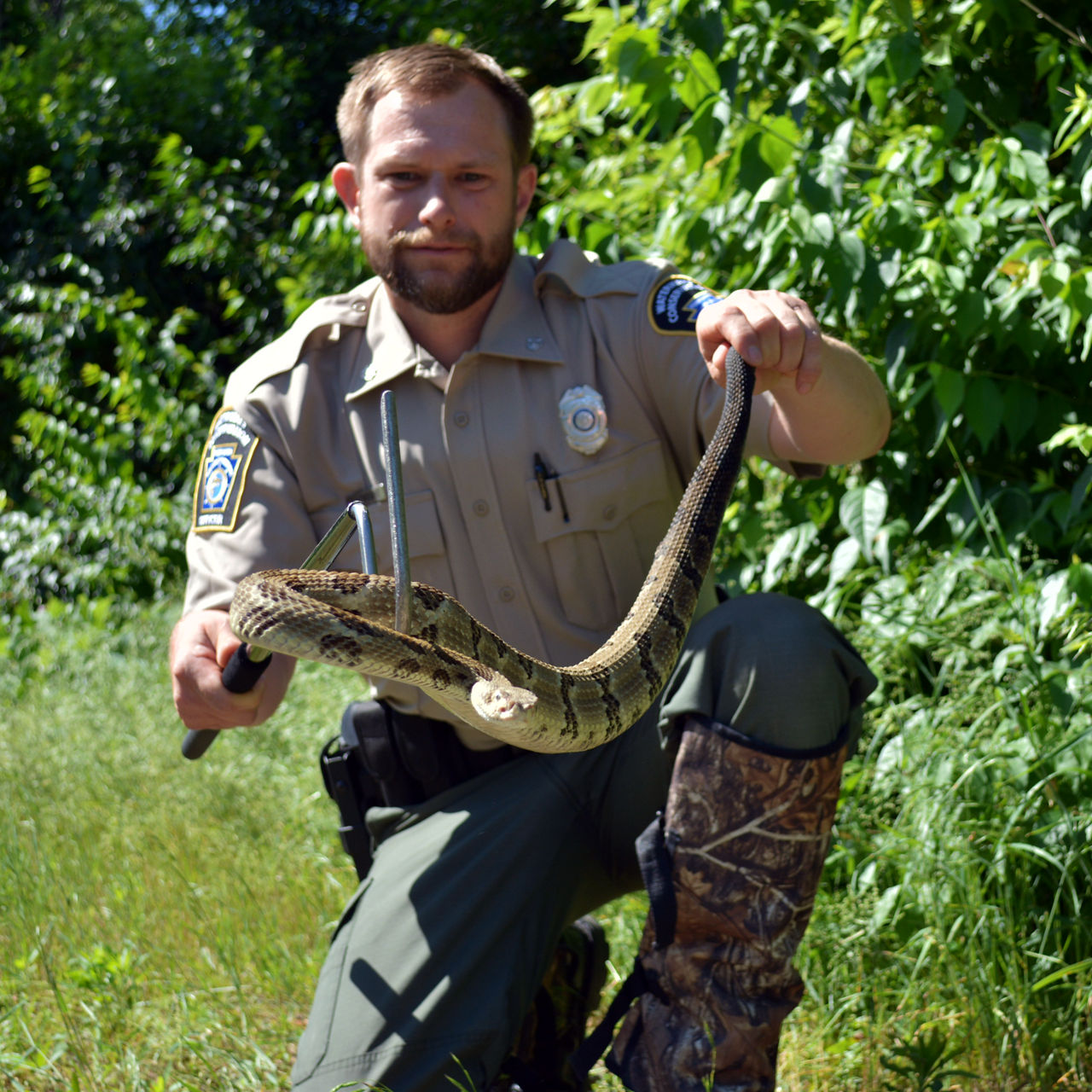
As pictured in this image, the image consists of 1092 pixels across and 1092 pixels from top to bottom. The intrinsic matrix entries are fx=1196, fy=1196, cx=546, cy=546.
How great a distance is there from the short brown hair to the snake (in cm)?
147

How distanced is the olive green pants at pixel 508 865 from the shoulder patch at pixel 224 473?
38.0 inches

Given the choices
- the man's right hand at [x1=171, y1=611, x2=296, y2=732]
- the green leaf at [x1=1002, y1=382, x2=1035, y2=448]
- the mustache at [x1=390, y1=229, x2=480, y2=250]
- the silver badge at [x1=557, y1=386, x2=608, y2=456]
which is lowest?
the man's right hand at [x1=171, y1=611, x2=296, y2=732]

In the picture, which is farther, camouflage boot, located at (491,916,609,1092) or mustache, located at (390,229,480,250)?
mustache, located at (390,229,480,250)

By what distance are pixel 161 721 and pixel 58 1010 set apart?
292cm

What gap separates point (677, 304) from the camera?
3.36 m

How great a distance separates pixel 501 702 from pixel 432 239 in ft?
6.32

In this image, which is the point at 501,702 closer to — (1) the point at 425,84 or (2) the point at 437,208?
(2) the point at 437,208

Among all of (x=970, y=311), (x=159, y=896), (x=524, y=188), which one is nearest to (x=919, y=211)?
(x=970, y=311)

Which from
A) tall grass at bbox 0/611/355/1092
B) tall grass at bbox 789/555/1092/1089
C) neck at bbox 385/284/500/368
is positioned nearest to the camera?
tall grass at bbox 789/555/1092/1089

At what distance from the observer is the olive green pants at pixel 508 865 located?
268 centimetres

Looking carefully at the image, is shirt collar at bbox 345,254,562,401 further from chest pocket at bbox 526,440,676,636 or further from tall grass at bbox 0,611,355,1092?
tall grass at bbox 0,611,355,1092

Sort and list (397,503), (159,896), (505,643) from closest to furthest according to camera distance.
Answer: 1. (397,503)
2. (505,643)
3. (159,896)

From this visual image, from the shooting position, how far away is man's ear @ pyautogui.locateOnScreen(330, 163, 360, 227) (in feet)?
12.6

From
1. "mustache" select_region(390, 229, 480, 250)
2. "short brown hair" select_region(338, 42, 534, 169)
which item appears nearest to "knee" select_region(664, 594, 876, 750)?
"mustache" select_region(390, 229, 480, 250)
